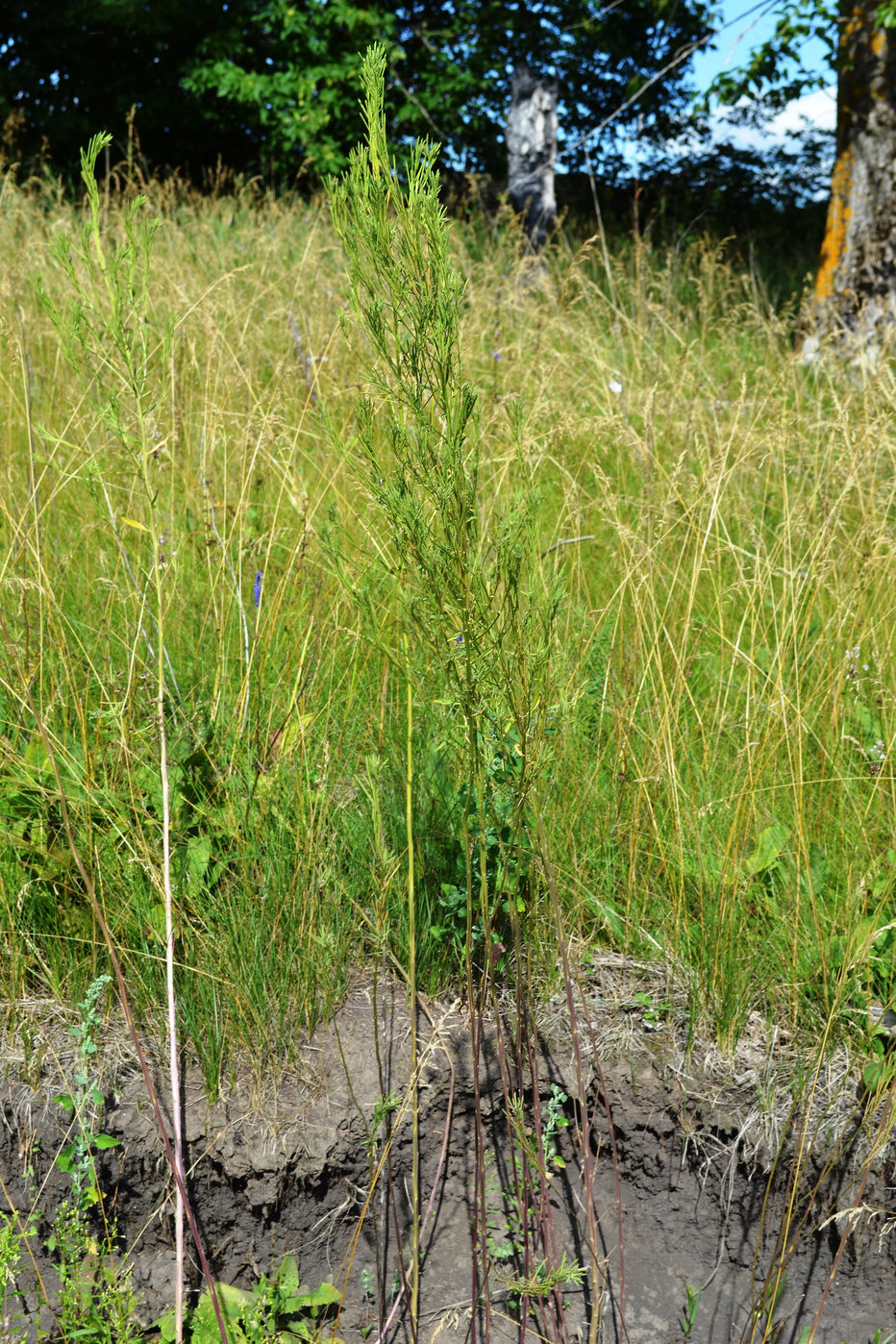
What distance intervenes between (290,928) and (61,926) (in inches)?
18.7

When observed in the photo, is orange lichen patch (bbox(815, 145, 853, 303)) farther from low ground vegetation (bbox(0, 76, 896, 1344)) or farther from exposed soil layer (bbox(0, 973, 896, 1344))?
exposed soil layer (bbox(0, 973, 896, 1344))

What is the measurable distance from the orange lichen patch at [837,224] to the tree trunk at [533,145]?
207cm

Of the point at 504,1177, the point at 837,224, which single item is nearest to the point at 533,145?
the point at 837,224

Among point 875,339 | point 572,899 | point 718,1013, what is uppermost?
point 875,339

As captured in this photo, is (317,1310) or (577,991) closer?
(317,1310)

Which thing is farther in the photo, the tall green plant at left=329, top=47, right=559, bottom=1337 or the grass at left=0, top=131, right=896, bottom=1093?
the grass at left=0, top=131, right=896, bottom=1093

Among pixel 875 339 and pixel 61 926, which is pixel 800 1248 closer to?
pixel 61 926

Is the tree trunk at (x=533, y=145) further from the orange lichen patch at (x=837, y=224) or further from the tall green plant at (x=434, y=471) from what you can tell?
the tall green plant at (x=434, y=471)

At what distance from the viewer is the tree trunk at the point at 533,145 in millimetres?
6633

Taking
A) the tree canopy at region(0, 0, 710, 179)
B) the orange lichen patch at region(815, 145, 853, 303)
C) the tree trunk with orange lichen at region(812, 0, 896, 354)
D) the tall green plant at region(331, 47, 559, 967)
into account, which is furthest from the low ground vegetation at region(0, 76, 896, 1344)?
the tree canopy at region(0, 0, 710, 179)

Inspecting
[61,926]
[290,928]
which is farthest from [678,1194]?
[61,926]

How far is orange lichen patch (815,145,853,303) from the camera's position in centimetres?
523

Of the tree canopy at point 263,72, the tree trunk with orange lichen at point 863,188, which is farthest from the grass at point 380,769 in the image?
the tree canopy at point 263,72

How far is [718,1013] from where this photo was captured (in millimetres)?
1851
